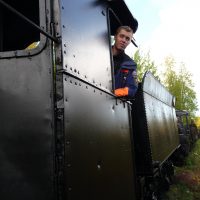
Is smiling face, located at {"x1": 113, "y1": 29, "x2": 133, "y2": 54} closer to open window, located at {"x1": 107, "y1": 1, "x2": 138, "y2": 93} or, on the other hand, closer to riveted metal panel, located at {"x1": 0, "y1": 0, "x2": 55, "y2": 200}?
open window, located at {"x1": 107, "y1": 1, "x2": 138, "y2": 93}

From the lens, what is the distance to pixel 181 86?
115 feet

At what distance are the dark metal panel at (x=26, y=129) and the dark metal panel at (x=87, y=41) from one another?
0.85ft

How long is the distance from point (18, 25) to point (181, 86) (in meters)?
33.4

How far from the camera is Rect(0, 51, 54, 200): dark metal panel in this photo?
6.47 ft

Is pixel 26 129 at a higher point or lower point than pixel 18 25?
lower

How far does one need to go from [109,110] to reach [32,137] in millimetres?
1182

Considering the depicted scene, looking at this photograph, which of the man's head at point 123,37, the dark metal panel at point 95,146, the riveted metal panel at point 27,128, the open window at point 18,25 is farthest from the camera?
the man's head at point 123,37

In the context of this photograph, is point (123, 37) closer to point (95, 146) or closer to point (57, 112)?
point (95, 146)

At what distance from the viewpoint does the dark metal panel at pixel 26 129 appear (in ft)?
6.47

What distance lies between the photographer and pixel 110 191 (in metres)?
2.82

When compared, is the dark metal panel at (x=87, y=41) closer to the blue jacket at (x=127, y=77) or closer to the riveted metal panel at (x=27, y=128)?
the riveted metal panel at (x=27, y=128)

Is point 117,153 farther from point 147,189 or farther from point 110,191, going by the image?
point 147,189

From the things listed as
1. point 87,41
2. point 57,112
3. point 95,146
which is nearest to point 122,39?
point 87,41

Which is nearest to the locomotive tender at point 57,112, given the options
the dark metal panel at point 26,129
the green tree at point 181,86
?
the dark metal panel at point 26,129
